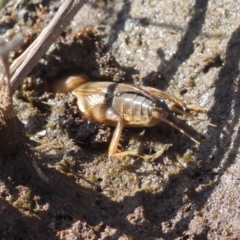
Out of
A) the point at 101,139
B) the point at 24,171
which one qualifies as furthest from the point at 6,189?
the point at 101,139

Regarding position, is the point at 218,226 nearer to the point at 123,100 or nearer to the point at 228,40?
the point at 123,100

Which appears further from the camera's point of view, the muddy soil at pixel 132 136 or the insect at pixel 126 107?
the insect at pixel 126 107

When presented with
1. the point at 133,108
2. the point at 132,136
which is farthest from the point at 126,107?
the point at 132,136

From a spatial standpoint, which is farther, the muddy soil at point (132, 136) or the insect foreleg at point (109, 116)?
the insect foreleg at point (109, 116)

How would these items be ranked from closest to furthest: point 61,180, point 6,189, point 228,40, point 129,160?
point 6,189 < point 61,180 < point 129,160 < point 228,40

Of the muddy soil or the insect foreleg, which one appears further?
the insect foreleg
